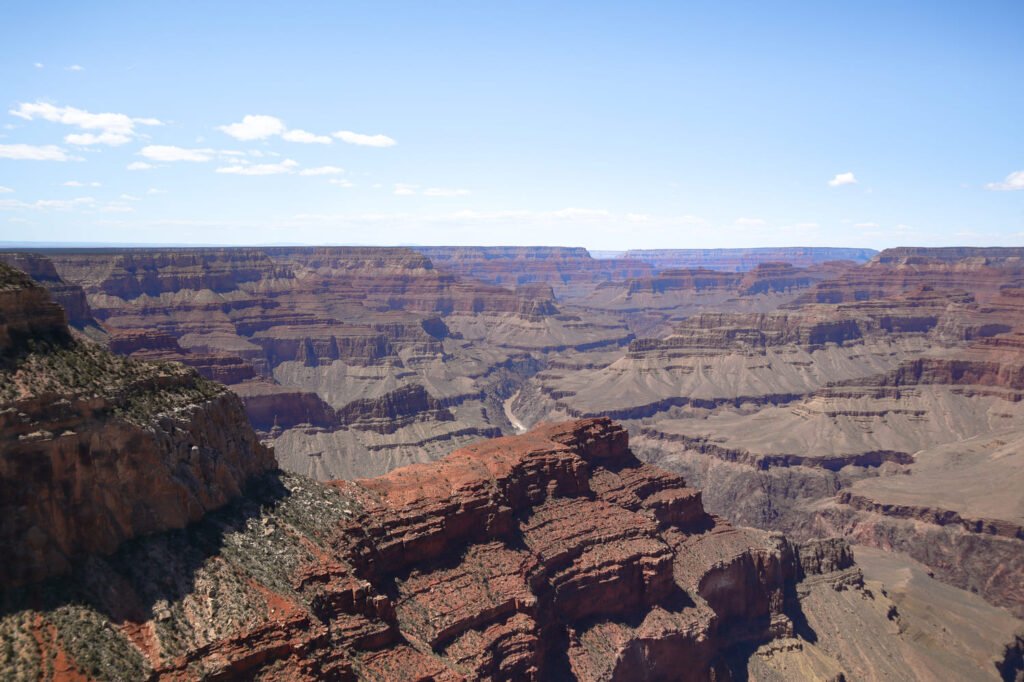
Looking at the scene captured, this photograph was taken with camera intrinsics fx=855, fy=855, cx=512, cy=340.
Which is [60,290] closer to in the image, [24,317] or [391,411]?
[391,411]

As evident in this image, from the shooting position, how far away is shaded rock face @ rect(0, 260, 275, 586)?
36594mm

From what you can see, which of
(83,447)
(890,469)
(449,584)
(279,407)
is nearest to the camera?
(83,447)

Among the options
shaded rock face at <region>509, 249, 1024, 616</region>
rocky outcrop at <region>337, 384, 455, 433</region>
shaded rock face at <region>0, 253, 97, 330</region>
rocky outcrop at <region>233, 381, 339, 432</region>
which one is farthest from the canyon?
Result: rocky outcrop at <region>337, 384, 455, 433</region>

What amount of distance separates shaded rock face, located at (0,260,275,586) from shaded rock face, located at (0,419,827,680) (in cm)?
138

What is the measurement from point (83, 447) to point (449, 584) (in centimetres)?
2667

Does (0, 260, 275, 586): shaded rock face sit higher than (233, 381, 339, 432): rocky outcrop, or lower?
higher

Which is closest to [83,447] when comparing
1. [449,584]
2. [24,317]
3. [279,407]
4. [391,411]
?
[24,317]

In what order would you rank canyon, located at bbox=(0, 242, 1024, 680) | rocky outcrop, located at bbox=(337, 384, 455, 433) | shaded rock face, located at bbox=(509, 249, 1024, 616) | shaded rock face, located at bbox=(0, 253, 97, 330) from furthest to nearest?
rocky outcrop, located at bbox=(337, 384, 455, 433) < shaded rock face, located at bbox=(0, 253, 97, 330) < shaded rock face, located at bbox=(509, 249, 1024, 616) < canyon, located at bbox=(0, 242, 1024, 680)

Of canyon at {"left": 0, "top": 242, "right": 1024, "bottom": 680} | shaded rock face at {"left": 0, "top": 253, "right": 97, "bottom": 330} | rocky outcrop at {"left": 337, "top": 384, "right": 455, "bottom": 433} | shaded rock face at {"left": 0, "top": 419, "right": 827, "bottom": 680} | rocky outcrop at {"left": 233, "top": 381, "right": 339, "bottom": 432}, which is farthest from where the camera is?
rocky outcrop at {"left": 337, "top": 384, "right": 455, "bottom": 433}

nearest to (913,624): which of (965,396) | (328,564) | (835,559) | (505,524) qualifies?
(835,559)

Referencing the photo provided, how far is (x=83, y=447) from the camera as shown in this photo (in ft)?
128

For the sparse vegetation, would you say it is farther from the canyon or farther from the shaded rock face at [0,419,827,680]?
the shaded rock face at [0,419,827,680]

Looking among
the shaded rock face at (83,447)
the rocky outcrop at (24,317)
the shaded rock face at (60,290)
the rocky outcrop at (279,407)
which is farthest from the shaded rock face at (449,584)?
the shaded rock face at (60,290)

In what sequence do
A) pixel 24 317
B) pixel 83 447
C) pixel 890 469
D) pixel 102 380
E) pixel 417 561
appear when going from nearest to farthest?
1. pixel 83 447
2. pixel 24 317
3. pixel 102 380
4. pixel 417 561
5. pixel 890 469
